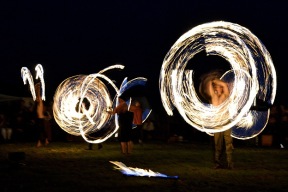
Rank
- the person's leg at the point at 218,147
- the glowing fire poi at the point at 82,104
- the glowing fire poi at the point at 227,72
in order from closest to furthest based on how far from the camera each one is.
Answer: the person's leg at the point at 218,147 < the glowing fire poi at the point at 227,72 < the glowing fire poi at the point at 82,104

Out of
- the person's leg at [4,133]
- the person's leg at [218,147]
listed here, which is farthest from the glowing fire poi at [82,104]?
the person's leg at [218,147]

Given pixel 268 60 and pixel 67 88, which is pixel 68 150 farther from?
pixel 268 60

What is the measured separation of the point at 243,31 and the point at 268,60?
960mm

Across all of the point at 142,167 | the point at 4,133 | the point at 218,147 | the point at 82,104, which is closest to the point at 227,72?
the point at 82,104

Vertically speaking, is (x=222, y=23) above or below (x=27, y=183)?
above

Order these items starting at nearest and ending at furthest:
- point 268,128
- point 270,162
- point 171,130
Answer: point 270,162
point 268,128
point 171,130

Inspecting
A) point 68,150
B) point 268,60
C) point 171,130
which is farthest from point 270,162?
point 171,130

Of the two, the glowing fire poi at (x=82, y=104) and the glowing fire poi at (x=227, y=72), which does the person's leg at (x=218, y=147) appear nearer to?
the glowing fire poi at (x=227, y=72)

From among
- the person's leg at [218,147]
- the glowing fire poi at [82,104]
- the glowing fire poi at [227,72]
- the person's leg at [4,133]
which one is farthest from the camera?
the person's leg at [4,133]

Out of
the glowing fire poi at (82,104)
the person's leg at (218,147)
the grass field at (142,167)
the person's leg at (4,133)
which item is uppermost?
the glowing fire poi at (82,104)

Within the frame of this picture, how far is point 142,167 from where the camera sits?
39.6 ft

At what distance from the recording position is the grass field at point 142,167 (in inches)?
353

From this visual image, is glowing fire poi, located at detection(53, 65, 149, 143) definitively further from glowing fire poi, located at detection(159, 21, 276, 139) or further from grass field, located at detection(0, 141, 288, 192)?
grass field, located at detection(0, 141, 288, 192)

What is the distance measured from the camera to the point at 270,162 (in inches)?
530
